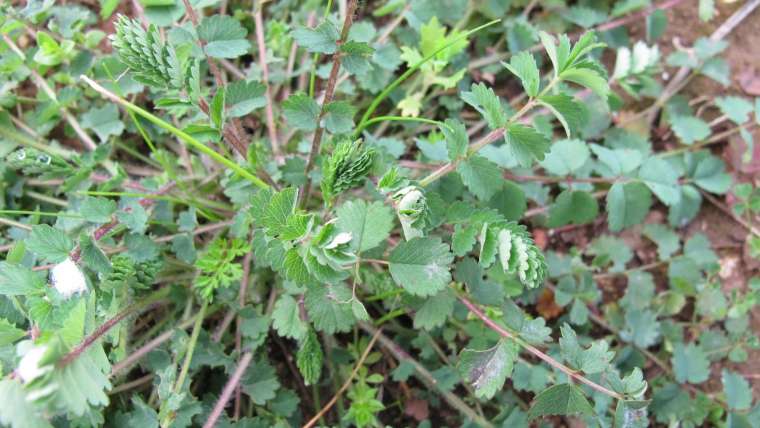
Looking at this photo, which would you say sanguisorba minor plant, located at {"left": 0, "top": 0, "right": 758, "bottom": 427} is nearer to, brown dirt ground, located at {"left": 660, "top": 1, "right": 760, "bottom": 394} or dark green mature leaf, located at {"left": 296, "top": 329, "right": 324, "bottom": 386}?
dark green mature leaf, located at {"left": 296, "top": 329, "right": 324, "bottom": 386}

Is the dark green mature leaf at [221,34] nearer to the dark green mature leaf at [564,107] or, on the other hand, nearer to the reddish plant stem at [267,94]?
the reddish plant stem at [267,94]

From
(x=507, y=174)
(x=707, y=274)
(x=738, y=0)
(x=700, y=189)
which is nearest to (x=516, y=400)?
(x=507, y=174)

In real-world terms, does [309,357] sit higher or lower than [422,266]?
lower

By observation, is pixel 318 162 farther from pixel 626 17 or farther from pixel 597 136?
pixel 626 17

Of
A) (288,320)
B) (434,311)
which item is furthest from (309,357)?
(434,311)

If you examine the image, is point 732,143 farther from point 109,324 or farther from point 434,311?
point 109,324

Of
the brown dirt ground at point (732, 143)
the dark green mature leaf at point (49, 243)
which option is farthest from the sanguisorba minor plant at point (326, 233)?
the brown dirt ground at point (732, 143)
